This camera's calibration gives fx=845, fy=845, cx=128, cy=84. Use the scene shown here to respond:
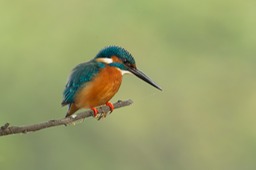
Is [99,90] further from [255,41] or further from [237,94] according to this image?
[255,41]

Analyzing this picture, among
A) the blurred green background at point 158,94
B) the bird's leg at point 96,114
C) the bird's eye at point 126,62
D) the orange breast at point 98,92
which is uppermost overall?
the bird's eye at point 126,62

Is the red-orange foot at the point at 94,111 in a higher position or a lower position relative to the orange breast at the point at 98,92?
lower

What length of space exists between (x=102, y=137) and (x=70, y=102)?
6806mm

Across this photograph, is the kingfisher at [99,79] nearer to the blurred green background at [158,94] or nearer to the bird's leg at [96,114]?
the bird's leg at [96,114]

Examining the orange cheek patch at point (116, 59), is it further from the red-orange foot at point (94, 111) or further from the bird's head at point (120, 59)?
the red-orange foot at point (94, 111)

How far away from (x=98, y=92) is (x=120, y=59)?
0.24 feet

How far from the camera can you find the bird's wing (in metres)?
1.49

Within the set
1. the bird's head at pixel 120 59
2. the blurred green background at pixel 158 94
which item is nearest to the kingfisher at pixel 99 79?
the bird's head at pixel 120 59

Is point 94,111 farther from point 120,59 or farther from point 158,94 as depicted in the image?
point 158,94

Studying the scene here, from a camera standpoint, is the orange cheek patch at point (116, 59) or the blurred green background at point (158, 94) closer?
the orange cheek patch at point (116, 59)

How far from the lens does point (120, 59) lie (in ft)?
5.05

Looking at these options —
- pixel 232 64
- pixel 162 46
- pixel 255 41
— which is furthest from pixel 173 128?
pixel 255 41

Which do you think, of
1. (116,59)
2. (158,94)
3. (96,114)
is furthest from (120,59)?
(158,94)

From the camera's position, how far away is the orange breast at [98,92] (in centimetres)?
151
